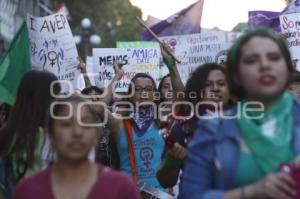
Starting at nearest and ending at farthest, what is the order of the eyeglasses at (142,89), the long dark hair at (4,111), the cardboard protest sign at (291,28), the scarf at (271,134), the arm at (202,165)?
the scarf at (271,134), the arm at (202,165), the long dark hair at (4,111), the eyeglasses at (142,89), the cardboard protest sign at (291,28)

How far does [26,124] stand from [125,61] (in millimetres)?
5462

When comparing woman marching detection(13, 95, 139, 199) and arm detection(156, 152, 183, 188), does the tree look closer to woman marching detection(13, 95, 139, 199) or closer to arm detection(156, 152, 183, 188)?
arm detection(156, 152, 183, 188)

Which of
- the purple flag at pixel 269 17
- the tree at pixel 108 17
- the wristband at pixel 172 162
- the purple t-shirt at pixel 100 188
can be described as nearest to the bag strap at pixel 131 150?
the wristband at pixel 172 162

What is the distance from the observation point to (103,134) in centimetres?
659

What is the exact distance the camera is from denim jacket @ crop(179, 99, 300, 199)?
2.71 meters

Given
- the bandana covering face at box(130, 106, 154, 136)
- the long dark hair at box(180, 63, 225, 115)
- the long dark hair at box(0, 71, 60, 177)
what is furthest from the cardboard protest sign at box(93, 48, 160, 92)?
the long dark hair at box(0, 71, 60, 177)

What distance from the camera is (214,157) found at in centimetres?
276

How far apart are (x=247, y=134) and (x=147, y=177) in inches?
128

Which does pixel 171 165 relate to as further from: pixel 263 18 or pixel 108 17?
pixel 108 17

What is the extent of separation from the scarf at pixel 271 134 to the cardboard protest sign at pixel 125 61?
21.0ft

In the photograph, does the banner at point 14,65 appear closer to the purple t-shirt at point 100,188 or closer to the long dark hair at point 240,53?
the purple t-shirt at point 100,188

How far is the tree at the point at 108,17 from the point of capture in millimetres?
37906

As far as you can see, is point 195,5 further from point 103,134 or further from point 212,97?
point 212,97

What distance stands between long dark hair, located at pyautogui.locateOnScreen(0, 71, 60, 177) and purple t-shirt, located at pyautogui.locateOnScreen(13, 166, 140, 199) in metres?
0.75
